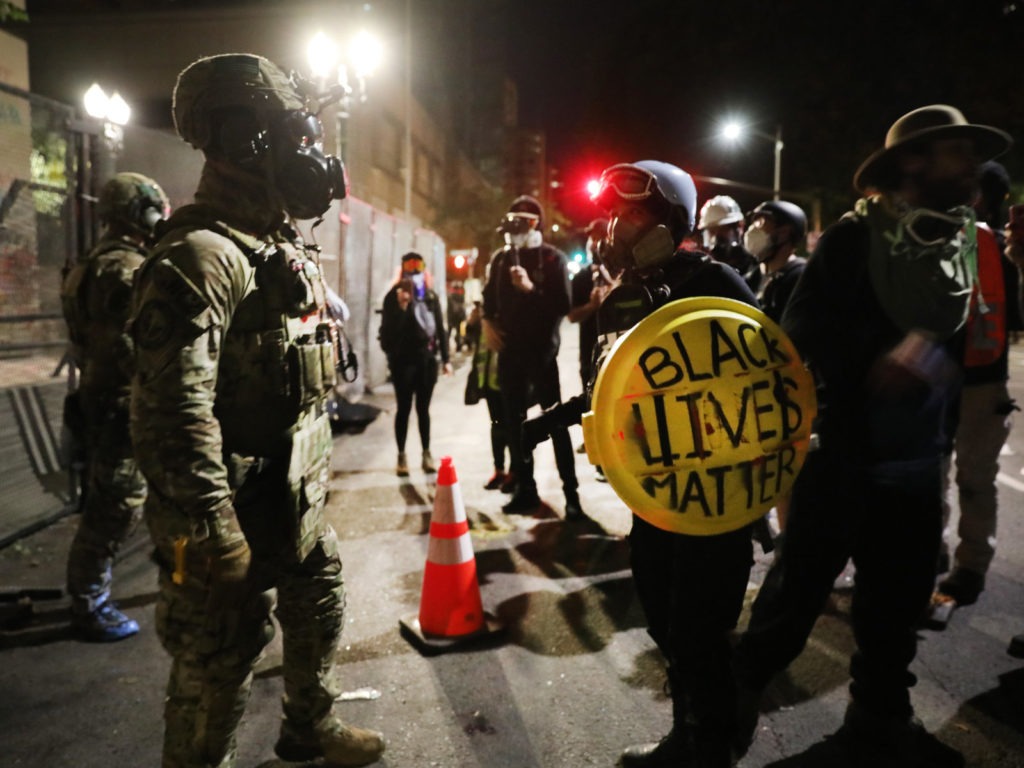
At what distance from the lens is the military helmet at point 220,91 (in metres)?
2.34

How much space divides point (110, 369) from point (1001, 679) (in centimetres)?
449

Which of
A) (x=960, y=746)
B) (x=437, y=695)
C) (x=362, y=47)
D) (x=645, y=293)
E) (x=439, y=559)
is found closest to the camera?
(x=645, y=293)

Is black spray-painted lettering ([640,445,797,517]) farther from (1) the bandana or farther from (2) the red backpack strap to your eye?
(2) the red backpack strap

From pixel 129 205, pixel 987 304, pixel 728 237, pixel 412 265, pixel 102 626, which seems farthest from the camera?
pixel 412 265

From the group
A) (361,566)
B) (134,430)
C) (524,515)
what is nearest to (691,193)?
(134,430)

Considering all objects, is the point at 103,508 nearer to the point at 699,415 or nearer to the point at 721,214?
the point at 699,415

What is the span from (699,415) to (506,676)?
6.31 ft

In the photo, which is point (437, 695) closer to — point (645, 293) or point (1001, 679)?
point (645, 293)

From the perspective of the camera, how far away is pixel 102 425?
12.7 ft

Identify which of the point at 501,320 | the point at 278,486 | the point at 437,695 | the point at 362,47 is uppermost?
the point at 362,47

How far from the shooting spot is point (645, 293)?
91.4 inches

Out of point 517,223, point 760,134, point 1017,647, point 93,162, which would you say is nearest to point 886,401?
point 1017,647

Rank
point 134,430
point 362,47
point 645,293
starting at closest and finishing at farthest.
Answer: point 134,430
point 645,293
point 362,47

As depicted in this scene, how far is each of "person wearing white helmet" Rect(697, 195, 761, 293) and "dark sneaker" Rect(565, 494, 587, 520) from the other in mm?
2076
